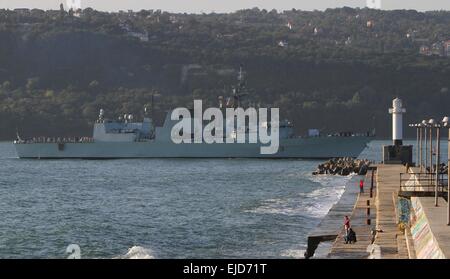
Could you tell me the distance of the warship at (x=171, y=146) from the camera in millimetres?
96625

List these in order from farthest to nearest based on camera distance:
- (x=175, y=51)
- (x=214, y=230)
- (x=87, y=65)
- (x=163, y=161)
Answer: (x=175, y=51), (x=87, y=65), (x=163, y=161), (x=214, y=230)

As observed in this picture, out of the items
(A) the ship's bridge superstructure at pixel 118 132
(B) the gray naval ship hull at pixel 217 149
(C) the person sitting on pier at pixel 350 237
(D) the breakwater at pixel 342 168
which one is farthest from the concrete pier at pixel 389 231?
(A) the ship's bridge superstructure at pixel 118 132

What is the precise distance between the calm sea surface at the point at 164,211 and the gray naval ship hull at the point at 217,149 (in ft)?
53.8

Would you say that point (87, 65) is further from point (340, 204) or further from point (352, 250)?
point (352, 250)

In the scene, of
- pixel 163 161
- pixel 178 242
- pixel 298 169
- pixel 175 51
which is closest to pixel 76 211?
pixel 178 242

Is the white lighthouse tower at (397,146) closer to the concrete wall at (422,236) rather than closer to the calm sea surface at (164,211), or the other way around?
the calm sea surface at (164,211)

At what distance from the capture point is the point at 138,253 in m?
30.0

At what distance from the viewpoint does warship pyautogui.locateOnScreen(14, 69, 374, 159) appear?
96.6 metres

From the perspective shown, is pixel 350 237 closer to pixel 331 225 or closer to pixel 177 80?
pixel 331 225

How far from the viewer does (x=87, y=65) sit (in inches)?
7052

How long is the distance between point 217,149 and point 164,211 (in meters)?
52.6

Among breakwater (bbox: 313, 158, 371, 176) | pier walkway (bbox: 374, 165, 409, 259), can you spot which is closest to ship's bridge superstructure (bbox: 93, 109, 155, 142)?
breakwater (bbox: 313, 158, 371, 176)
